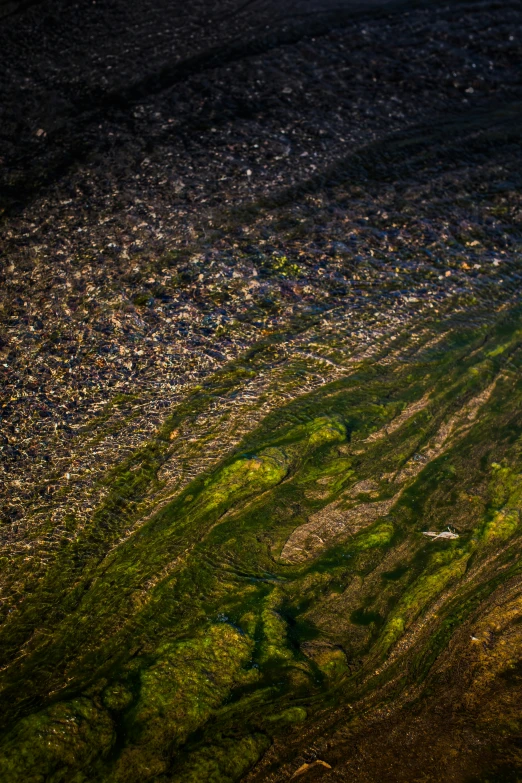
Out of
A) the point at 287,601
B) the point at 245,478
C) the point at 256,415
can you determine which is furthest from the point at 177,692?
the point at 256,415

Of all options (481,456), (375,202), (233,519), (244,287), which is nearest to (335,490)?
(233,519)

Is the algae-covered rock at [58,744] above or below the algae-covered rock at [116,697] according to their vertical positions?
above

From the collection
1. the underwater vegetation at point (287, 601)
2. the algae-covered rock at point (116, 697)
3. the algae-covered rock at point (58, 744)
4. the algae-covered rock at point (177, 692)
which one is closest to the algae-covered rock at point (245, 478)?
the underwater vegetation at point (287, 601)

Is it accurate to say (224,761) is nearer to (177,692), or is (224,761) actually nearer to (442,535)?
(177,692)

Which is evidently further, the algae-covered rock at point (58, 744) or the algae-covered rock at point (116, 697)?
the algae-covered rock at point (116, 697)

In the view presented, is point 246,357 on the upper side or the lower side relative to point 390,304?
upper

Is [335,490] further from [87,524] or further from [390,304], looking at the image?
[390,304]

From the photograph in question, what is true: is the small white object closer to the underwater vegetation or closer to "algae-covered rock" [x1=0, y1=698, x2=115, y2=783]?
the underwater vegetation

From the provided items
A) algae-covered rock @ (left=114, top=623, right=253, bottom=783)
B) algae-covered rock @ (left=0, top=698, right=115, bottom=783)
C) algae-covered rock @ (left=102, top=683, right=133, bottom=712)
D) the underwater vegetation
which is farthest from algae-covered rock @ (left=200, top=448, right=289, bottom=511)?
algae-covered rock @ (left=0, top=698, right=115, bottom=783)

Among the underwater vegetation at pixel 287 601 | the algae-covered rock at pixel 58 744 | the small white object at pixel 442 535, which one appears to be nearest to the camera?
the algae-covered rock at pixel 58 744

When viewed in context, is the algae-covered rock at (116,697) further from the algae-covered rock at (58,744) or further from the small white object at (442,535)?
the small white object at (442,535)
